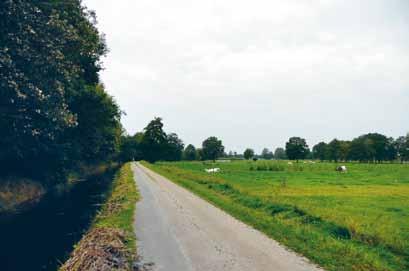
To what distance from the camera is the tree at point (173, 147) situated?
152 metres

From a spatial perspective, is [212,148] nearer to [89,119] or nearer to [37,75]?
[89,119]

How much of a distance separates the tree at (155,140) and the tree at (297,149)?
6399 cm

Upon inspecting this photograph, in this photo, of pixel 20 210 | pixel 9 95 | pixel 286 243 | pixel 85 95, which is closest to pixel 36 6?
pixel 9 95

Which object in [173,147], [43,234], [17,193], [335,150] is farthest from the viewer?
[335,150]

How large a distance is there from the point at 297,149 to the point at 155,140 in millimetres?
71598

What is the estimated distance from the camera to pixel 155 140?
147125mm

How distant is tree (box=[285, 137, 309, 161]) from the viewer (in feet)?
573

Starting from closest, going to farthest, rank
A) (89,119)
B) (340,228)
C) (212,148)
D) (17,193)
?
(340,228), (17,193), (89,119), (212,148)

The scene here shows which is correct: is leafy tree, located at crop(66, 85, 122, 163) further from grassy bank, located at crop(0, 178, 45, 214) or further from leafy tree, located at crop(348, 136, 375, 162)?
leafy tree, located at crop(348, 136, 375, 162)

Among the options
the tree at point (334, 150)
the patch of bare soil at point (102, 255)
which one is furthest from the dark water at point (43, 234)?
the tree at point (334, 150)

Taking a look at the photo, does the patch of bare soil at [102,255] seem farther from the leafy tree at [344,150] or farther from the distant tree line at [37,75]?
the leafy tree at [344,150]

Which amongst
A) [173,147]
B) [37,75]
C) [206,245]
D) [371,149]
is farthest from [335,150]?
[206,245]

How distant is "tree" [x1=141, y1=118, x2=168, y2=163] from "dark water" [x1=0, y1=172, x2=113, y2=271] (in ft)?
389

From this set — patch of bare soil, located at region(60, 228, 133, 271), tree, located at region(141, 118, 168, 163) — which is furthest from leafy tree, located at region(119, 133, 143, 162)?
patch of bare soil, located at region(60, 228, 133, 271)
